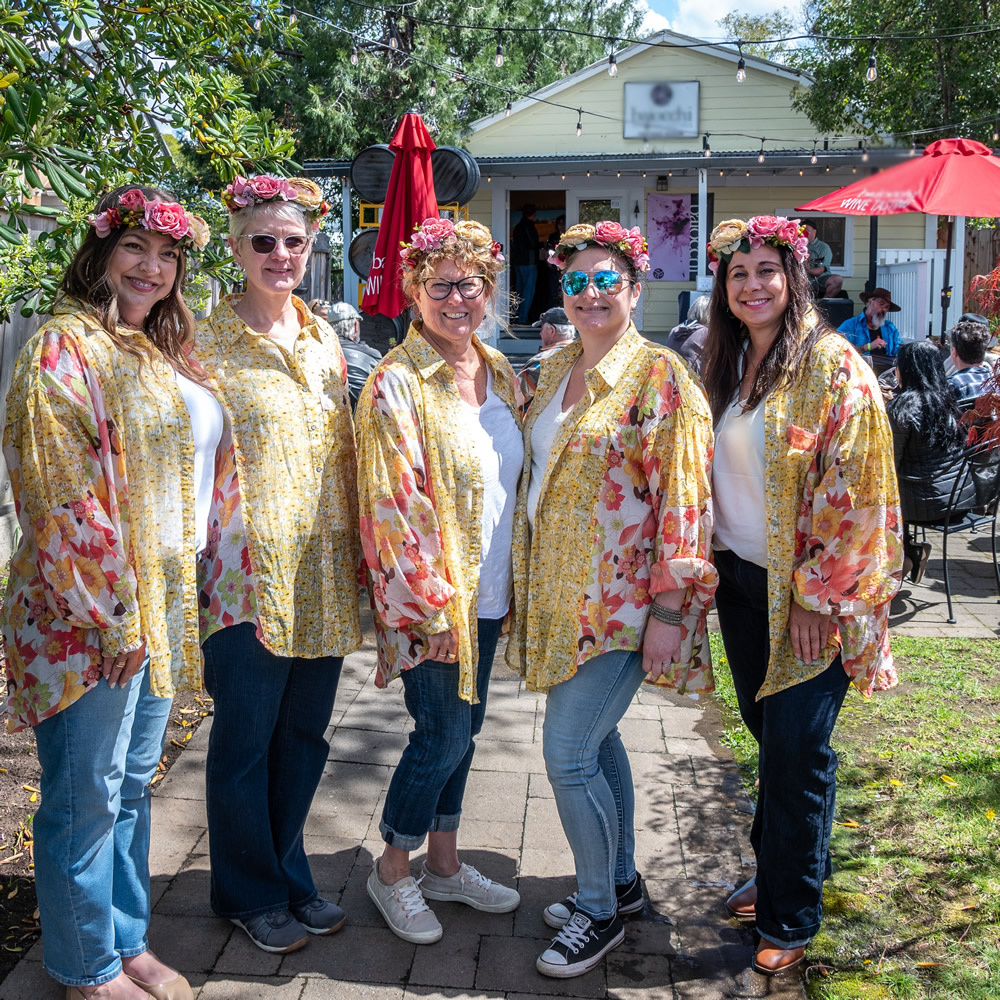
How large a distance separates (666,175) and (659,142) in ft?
1.63

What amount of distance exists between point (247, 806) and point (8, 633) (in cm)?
81

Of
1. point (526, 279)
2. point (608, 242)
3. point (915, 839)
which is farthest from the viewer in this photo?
point (526, 279)

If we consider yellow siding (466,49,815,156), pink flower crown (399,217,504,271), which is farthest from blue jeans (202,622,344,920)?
yellow siding (466,49,815,156)

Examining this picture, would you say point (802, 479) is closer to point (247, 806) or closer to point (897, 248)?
point (247, 806)

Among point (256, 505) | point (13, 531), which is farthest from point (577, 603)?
point (13, 531)

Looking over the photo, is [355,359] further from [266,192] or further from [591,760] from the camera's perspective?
[591,760]

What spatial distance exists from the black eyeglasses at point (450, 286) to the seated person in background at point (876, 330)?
31.0ft

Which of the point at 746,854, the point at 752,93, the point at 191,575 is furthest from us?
the point at 752,93

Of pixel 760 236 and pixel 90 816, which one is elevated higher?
pixel 760 236

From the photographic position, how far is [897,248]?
16562mm

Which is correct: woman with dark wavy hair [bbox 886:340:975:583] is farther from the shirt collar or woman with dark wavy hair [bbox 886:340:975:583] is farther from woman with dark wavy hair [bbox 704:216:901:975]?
the shirt collar

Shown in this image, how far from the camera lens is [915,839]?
349cm

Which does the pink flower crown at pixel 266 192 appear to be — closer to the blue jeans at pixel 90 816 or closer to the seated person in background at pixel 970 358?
the blue jeans at pixel 90 816

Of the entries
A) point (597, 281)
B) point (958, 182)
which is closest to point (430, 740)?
point (597, 281)
